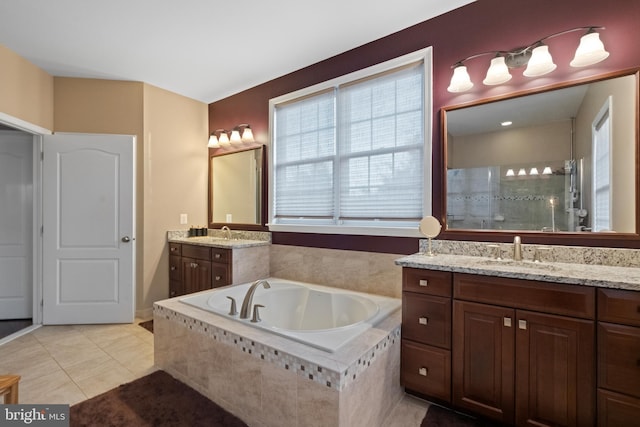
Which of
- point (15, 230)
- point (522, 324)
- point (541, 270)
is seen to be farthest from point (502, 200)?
point (15, 230)

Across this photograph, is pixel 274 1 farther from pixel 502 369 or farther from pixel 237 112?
pixel 502 369

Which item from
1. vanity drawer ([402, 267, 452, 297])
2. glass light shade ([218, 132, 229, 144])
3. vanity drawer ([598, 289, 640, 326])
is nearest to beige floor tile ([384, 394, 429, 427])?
vanity drawer ([402, 267, 452, 297])

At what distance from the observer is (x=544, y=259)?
1.87 metres

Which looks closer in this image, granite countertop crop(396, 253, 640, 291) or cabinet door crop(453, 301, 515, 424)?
granite countertop crop(396, 253, 640, 291)

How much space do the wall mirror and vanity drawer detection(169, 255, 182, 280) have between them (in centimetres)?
63

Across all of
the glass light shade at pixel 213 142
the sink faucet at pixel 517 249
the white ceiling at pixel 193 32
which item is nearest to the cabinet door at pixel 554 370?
the sink faucet at pixel 517 249

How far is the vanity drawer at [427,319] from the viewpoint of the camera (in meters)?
1.76

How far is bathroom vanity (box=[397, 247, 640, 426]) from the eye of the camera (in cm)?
134

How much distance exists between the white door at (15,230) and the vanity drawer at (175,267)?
144cm

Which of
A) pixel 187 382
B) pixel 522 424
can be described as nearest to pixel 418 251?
pixel 522 424

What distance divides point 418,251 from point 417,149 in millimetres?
808

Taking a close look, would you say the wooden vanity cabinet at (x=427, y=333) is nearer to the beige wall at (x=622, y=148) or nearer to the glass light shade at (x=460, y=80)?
the beige wall at (x=622, y=148)

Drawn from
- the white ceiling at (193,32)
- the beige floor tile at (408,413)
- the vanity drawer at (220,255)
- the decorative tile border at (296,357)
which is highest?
the white ceiling at (193,32)

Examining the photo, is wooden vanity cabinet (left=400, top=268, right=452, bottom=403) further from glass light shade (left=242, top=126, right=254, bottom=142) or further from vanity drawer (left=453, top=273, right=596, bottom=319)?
glass light shade (left=242, top=126, right=254, bottom=142)
